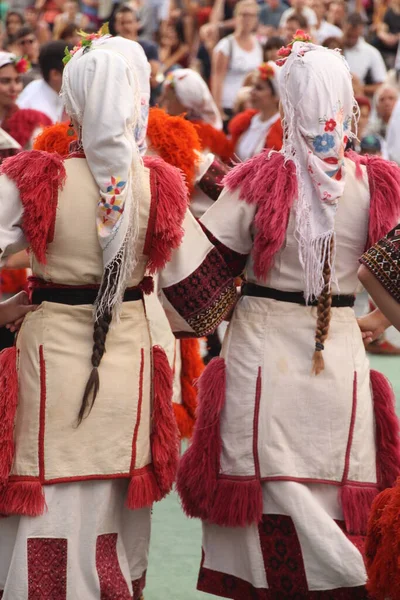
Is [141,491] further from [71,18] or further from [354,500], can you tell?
[71,18]

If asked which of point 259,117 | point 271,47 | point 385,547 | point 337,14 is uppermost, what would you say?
point 385,547

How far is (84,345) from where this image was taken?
3.14m

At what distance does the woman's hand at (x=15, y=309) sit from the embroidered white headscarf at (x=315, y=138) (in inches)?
30.5

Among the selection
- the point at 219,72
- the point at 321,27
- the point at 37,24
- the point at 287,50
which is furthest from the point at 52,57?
the point at 37,24

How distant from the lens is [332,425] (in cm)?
338

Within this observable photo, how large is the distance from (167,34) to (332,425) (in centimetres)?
1113

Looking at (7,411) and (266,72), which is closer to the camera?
(7,411)

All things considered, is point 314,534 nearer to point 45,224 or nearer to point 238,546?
point 238,546

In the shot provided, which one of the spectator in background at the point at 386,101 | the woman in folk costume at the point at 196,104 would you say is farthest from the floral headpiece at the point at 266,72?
the spectator in background at the point at 386,101

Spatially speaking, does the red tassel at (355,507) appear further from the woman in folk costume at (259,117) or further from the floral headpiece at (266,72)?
the floral headpiece at (266,72)

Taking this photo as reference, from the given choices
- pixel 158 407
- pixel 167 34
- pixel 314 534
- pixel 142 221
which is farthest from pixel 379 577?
pixel 167 34

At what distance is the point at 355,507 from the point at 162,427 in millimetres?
592

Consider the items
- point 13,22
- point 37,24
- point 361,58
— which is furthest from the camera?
point 37,24

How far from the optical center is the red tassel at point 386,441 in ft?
11.3
